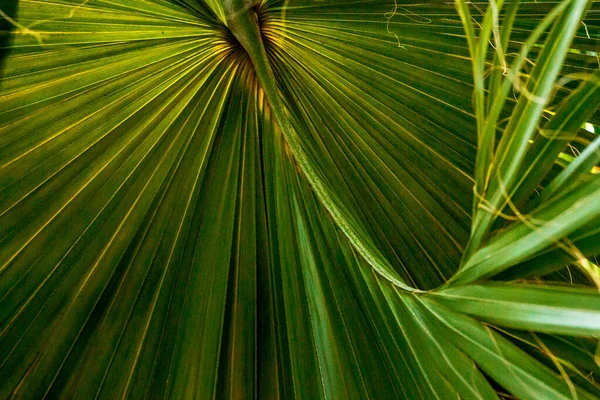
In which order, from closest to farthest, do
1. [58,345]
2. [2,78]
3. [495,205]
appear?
[495,205] < [58,345] < [2,78]

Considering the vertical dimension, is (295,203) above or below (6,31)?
below

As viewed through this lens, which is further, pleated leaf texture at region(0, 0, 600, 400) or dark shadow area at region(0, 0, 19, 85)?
dark shadow area at region(0, 0, 19, 85)

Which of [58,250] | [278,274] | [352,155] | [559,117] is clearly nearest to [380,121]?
[352,155]

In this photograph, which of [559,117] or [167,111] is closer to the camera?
[559,117]

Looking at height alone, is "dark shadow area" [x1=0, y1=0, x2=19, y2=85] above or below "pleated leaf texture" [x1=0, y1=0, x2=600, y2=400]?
above

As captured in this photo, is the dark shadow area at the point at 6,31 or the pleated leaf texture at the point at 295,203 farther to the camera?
the dark shadow area at the point at 6,31

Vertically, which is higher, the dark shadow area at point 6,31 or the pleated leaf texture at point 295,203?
the dark shadow area at point 6,31

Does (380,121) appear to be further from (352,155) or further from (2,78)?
(2,78)

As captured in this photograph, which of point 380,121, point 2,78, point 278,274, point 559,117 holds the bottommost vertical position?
point 278,274
